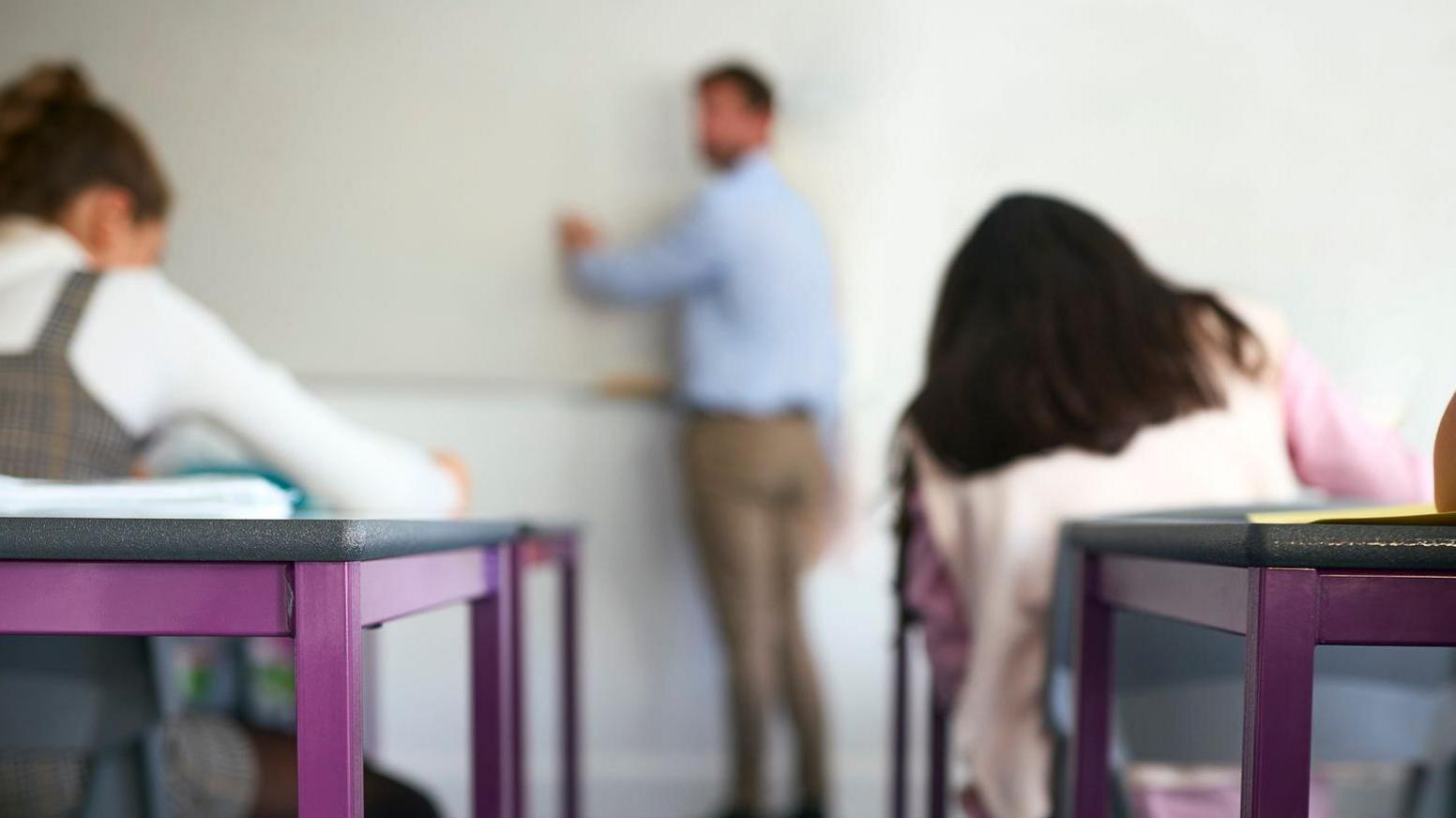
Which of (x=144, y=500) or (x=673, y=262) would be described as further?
(x=673, y=262)

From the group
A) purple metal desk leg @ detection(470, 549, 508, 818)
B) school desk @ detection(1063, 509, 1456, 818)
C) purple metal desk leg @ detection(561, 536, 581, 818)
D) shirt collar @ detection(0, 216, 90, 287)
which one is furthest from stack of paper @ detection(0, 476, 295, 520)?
purple metal desk leg @ detection(561, 536, 581, 818)

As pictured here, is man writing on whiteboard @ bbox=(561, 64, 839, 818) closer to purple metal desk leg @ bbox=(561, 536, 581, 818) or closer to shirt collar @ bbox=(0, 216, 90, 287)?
purple metal desk leg @ bbox=(561, 536, 581, 818)

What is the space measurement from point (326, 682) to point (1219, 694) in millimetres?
878

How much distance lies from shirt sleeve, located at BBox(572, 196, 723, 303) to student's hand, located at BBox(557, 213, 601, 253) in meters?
0.08

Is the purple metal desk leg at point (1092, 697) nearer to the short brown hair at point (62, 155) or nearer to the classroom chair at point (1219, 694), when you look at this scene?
the classroom chair at point (1219, 694)

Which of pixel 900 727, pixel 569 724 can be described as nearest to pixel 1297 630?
pixel 900 727

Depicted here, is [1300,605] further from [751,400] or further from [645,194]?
[645,194]

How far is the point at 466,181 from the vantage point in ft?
9.51

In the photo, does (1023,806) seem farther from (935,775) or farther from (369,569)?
(369,569)

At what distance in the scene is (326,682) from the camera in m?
0.79

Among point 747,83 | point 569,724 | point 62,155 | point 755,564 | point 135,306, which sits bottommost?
point 569,724

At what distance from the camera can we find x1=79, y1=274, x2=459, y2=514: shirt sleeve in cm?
124

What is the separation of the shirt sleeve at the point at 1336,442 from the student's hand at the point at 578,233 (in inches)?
66.4

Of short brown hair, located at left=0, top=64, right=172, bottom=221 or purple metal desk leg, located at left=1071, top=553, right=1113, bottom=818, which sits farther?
short brown hair, located at left=0, top=64, right=172, bottom=221
